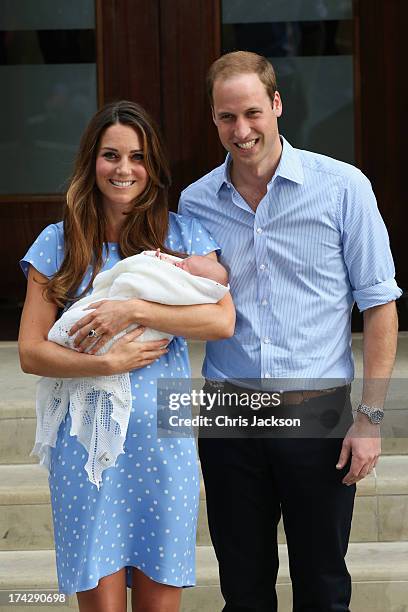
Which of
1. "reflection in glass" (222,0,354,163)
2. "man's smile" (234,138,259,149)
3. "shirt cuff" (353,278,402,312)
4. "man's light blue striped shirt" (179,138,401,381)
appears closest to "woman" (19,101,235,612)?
"man's light blue striped shirt" (179,138,401,381)

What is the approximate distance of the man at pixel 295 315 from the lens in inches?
122

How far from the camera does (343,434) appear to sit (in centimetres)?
320

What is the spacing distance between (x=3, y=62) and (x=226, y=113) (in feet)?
10.5

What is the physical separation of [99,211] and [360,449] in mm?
910

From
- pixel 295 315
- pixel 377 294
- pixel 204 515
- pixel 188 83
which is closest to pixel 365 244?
pixel 377 294

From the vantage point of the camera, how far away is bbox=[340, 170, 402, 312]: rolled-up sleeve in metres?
3.08

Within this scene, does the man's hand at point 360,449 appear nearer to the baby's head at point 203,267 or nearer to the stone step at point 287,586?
the baby's head at point 203,267

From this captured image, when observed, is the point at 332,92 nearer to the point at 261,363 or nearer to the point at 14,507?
the point at 14,507

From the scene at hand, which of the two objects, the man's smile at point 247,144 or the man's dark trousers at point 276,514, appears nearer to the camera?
the man's smile at point 247,144

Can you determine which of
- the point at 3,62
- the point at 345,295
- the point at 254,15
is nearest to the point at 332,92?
the point at 254,15

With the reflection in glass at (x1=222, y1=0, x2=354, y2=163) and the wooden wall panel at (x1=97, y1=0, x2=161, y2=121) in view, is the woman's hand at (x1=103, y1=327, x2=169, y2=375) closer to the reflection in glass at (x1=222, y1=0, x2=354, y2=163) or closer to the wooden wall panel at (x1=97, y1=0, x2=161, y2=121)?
the wooden wall panel at (x1=97, y1=0, x2=161, y2=121)

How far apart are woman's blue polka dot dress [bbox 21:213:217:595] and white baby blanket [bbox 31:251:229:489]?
38mm

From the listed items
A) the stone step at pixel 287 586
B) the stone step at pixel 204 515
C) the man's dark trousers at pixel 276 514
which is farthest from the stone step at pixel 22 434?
the man's dark trousers at pixel 276 514

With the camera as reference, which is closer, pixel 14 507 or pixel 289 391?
pixel 289 391
